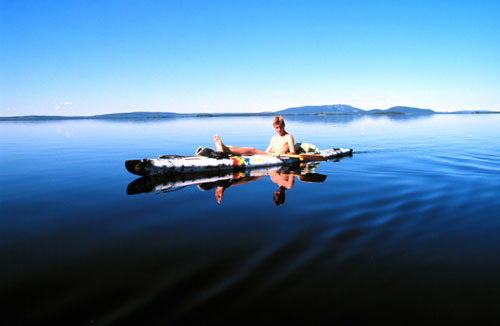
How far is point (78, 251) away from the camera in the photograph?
4.39 metres

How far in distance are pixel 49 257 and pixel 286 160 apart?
8.88 meters

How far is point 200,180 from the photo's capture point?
9.47 meters

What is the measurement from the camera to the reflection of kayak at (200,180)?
8.57m

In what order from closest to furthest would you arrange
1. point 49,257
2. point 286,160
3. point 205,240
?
point 49,257 < point 205,240 < point 286,160

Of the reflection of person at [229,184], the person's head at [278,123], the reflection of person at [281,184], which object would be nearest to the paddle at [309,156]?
the person's head at [278,123]

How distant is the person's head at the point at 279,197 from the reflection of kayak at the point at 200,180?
158 cm

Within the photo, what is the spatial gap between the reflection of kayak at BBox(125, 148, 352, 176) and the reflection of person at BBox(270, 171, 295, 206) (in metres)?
1.02

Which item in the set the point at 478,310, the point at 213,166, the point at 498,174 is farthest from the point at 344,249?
the point at 498,174

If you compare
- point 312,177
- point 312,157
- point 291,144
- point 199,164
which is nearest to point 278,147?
point 291,144

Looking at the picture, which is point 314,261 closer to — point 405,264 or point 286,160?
point 405,264

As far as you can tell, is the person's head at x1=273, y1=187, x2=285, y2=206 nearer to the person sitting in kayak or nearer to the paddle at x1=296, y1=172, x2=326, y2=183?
the paddle at x1=296, y1=172, x2=326, y2=183

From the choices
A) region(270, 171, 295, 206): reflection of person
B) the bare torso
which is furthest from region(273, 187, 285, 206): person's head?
the bare torso

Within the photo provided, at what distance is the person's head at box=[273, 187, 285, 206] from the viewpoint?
22.7 ft

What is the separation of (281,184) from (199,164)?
295cm
